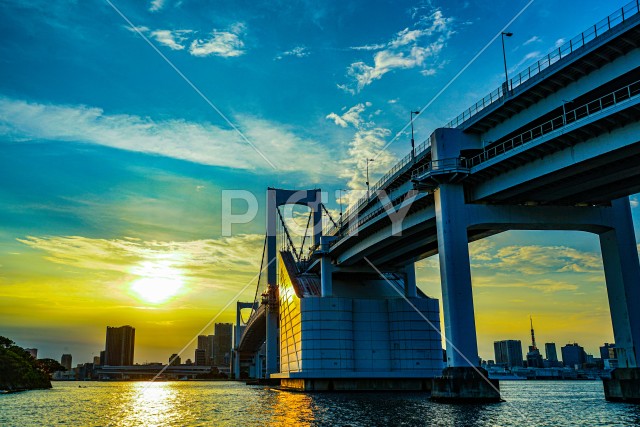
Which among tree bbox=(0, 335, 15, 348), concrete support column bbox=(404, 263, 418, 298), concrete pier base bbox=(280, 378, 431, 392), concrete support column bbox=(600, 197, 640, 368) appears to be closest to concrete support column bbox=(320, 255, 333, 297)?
concrete support column bbox=(404, 263, 418, 298)

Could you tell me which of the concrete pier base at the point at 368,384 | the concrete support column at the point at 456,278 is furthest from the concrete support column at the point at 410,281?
the concrete support column at the point at 456,278

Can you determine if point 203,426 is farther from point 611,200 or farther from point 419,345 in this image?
point 419,345

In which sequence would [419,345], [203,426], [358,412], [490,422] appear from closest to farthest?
[490,422] → [203,426] → [358,412] → [419,345]

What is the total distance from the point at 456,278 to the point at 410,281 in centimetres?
3614

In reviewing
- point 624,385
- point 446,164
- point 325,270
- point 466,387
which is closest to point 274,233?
point 325,270

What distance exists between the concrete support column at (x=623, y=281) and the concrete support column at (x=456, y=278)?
37.6 feet

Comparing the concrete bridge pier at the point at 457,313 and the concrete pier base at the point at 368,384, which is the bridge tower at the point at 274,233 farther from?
the concrete bridge pier at the point at 457,313

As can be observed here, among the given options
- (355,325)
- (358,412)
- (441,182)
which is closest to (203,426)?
(358,412)

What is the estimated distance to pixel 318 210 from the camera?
10794 centimetres

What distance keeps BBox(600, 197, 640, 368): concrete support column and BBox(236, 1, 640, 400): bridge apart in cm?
9

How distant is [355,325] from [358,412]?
34374 mm

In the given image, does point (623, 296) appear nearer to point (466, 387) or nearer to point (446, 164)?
point (466, 387)

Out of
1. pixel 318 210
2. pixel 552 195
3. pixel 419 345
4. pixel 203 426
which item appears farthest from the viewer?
pixel 318 210

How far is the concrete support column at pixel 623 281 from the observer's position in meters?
42.4
